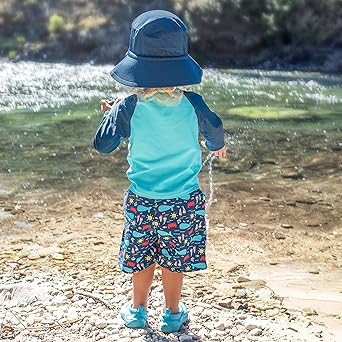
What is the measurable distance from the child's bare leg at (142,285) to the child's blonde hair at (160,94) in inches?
34.4

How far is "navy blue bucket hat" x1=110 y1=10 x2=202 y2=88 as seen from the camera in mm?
3215

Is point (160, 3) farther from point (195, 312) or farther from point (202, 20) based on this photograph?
point (195, 312)

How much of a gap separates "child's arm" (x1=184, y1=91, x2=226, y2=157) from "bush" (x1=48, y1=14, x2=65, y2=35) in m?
22.8

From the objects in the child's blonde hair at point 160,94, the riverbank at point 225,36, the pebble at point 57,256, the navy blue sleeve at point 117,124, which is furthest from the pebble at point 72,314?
the riverbank at point 225,36

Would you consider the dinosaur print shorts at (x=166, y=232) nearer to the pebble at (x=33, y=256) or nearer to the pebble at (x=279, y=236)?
the pebble at (x=33, y=256)

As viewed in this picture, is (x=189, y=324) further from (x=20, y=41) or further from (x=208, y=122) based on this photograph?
(x=20, y=41)

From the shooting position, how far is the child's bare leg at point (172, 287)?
3.56m

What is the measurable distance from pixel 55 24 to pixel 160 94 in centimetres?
2354

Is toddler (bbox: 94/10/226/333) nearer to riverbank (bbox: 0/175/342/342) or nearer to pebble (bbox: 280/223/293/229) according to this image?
riverbank (bbox: 0/175/342/342)

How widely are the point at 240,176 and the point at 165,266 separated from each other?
4163 millimetres

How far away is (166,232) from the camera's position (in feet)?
11.2

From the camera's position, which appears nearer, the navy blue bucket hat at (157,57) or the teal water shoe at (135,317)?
the navy blue bucket hat at (157,57)

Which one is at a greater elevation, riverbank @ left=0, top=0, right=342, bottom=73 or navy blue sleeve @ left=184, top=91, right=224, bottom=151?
navy blue sleeve @ left=184, top=91, right=224, bottom=151

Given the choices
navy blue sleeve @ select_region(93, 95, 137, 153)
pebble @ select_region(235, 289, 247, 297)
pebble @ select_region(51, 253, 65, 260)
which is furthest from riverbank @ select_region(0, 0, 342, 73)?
navy blue sleeve @ select_region(93, 95, 137, 153)
